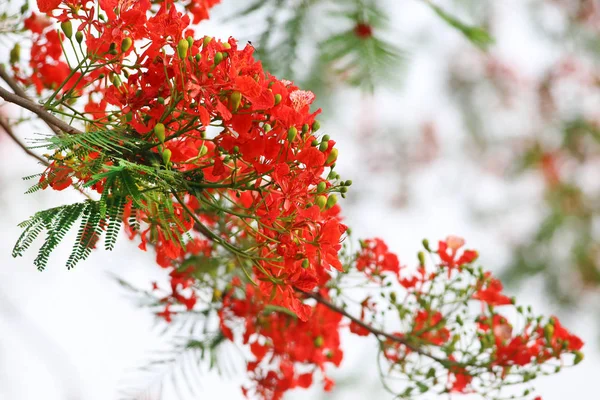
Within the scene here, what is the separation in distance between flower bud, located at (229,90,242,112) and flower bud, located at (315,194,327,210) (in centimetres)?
13

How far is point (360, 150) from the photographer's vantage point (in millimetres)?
4891

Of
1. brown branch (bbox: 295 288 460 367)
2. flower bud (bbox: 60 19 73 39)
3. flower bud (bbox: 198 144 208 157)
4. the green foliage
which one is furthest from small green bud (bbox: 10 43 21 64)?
the green foliage

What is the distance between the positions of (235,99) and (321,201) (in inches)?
5.6

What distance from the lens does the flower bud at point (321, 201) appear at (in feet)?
2.45

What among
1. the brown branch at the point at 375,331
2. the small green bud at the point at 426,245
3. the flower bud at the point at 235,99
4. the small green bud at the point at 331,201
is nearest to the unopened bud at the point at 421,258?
the small green bud at the point at 426,245

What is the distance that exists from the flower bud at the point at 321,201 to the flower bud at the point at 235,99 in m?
0.13

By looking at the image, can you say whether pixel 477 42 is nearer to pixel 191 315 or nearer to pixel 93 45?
pixel 191 315

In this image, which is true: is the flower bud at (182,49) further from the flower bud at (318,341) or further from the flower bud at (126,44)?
the flower bud at (318,341)

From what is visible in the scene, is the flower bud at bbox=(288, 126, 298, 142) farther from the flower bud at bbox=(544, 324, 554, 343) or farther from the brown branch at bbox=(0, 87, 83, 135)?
the flower bud at bbox=(544, 324, 554, 343)

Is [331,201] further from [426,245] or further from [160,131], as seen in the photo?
[426,245]

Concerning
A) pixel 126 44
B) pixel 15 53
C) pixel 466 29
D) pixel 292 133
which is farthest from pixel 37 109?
pixel 466 29

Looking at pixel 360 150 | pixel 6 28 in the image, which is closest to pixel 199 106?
pixel 6 28

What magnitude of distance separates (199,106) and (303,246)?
19 cm

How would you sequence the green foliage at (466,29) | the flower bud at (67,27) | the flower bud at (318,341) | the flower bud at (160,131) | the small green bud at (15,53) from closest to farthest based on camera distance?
the flower bud at (160,131) → the flower bud at (67,27) → the small green bud at (15,53) → the flower bud at (318,341) → the green foliage at (466,29)
